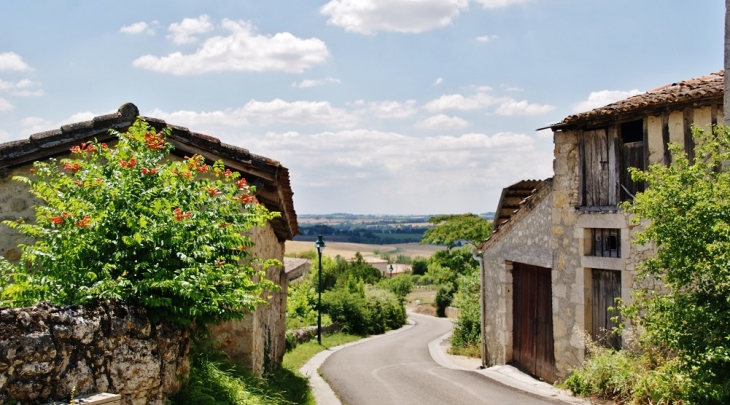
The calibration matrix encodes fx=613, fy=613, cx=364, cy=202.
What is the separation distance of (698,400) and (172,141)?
7.55 m

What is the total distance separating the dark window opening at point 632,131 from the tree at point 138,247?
8102 millimetres

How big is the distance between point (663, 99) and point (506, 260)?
5968mm

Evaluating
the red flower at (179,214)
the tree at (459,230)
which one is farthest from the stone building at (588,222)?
the tree at (459,230)

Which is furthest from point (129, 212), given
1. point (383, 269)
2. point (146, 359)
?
point (383, 269)

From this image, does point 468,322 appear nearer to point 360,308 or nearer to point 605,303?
point 605,303

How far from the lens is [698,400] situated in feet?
24.5

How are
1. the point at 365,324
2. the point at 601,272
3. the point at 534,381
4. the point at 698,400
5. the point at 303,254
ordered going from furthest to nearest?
the point at 303,254 < the point at 365,324 < the point at 534,381 < the point at 601,272 < the point at 698,400

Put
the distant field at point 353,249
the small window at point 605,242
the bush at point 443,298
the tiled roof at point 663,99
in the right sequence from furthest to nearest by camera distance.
Result: the distant field at point 353,249 < the bush at point 443,298 < the small window at point 605,242 < the tiled roof at point 663,99

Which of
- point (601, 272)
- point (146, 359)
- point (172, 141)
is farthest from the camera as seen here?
point (601, 272)

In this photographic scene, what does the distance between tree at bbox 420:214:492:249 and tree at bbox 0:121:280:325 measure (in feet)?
99.1

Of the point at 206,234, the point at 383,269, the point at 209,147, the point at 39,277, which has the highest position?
the point at 209,147

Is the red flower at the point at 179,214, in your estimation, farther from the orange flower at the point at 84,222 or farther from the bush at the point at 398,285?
the bush at the point at 398,285

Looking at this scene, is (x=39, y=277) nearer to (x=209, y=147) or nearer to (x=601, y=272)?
(x=209, y=147)

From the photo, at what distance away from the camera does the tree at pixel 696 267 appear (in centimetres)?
675
